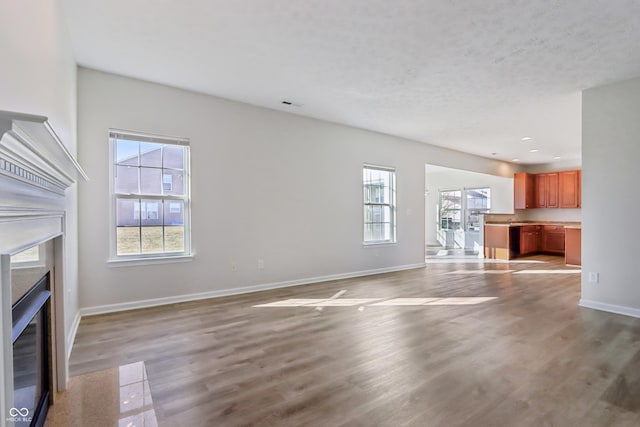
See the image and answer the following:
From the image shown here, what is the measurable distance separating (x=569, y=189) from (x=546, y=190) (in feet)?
1.89

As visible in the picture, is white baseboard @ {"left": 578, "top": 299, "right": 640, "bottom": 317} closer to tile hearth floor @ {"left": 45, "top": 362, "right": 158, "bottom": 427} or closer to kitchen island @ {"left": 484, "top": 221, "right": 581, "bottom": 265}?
kitchen island @ {"left": 484, "top": 221, "right": 581, "bottom": 265}

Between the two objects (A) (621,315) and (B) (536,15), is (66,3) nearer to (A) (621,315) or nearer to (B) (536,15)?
(B) (536,15)

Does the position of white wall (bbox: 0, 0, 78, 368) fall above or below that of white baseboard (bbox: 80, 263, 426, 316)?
above

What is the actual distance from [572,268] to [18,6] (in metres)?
8.80

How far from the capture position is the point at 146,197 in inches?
158

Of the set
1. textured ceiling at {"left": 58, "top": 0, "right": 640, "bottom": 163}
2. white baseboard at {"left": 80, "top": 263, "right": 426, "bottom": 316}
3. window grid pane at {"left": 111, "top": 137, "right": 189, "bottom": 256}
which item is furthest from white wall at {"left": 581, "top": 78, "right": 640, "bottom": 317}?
window grid pane at {"left": 111, "top": 137, "right": 189, "bottom": 256}

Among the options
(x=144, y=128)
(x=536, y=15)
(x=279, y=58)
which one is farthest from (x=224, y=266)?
(x=536, y=15)

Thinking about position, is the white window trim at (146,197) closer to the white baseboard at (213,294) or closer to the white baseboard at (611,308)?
the white baseboard at (213,294)

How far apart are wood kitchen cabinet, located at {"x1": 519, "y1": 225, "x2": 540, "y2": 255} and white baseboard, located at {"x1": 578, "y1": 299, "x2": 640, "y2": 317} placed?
5089mm

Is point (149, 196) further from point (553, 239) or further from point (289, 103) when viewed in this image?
point (553, 239)

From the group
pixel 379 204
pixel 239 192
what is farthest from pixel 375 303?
pixel 379 204

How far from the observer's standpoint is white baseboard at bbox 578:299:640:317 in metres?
3.67

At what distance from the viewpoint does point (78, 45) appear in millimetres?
3111

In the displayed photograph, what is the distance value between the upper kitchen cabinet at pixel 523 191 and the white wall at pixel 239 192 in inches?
189
